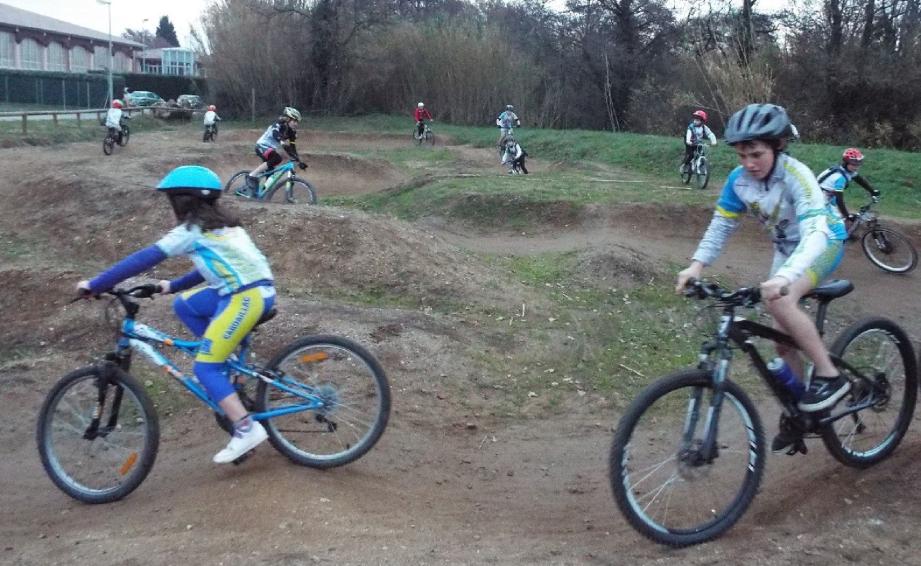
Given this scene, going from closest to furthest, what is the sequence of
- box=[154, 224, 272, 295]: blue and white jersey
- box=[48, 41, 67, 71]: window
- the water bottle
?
the water bottle
box=[154, 224, 272, 295]: blue and white jersey
box=[48, 41, 67, 71]: window

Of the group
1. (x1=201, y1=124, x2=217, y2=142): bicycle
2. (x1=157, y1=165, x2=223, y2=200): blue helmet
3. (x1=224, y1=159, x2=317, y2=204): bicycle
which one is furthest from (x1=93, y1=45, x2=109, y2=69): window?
(x1=157, y1=165, x2=223, y2=200): blue helmet

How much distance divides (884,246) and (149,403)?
10.8 m

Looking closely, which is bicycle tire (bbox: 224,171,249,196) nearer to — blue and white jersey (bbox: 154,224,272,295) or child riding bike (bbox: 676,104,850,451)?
blue and white jersey (bbox: 154,224,272,295)

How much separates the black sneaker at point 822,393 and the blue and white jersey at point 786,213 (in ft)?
2.10

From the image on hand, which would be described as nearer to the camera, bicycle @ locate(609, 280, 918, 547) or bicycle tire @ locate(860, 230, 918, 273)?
bicycle @ locate(609, 280, 918, 547)

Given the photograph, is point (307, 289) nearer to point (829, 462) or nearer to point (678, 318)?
point (678, 318)

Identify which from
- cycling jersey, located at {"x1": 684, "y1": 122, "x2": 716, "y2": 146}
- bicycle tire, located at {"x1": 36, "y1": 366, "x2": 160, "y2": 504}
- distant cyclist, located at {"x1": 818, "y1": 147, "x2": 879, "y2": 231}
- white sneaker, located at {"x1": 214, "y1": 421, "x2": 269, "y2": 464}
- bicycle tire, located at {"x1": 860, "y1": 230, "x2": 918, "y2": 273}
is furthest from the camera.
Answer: cycling jersey, located at {"x1": 684, "y1": 122, "x2": 716, "y2": 146}

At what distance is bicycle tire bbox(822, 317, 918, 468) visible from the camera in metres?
4.64

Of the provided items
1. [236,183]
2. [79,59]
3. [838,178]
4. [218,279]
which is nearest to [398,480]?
[218,279]

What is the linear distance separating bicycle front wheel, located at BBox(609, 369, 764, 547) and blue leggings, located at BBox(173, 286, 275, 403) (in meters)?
2.00

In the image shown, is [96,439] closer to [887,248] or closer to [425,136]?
[887,248]

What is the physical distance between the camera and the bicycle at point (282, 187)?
14.2 metres

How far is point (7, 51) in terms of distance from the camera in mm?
61031

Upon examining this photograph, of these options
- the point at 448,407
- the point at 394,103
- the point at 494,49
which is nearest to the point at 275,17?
the point at 394,103
